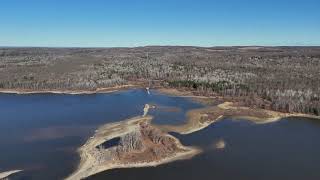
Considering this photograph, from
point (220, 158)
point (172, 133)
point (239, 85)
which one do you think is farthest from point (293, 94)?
point (220, 158)

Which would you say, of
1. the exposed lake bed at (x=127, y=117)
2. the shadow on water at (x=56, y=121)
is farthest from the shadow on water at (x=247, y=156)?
the shadow on water at (x=56, y=121)

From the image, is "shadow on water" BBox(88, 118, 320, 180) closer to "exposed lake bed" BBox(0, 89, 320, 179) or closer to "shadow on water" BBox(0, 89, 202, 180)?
"exposed lake bed" BBox(0, 89, 320, 179)

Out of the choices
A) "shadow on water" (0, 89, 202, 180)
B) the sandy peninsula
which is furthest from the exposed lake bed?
the sandy peninsula

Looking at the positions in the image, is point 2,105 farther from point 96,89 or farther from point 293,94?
point 293,94

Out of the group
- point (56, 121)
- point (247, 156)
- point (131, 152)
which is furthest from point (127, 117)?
point (247, 156)

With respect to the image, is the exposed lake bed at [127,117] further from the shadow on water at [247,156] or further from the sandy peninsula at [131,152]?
the sandy peninsula at [131,152]

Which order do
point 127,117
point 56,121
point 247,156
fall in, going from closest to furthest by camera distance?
point 247,156
point 56,121
point 127,117

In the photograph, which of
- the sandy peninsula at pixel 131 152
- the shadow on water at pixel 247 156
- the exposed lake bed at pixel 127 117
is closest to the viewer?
the shadow on water at pixel 247 156

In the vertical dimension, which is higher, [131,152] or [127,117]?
[131,152]

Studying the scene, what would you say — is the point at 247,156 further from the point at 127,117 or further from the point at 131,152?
the point at 127,117
